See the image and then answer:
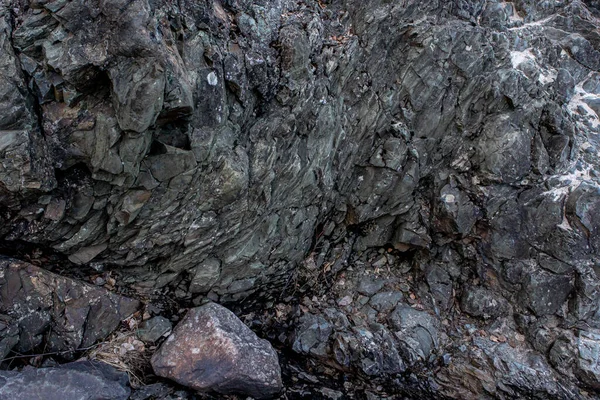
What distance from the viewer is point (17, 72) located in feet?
12.0

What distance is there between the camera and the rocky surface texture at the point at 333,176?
3834 millimetres

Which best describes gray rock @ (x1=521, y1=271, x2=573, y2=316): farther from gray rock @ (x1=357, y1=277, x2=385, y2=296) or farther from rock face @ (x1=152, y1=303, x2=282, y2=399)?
rock face @ (x1=152, y1=303, x2=282, y2=399)

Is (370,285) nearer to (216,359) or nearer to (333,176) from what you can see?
(333,176)

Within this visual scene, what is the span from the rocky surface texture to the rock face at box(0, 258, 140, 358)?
0.03m

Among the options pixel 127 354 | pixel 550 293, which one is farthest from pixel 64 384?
pixel 550 293

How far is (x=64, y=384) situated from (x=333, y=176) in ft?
12.6

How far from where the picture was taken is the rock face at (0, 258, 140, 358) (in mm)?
4301

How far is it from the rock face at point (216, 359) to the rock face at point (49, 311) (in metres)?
0.76

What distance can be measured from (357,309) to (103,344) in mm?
3288

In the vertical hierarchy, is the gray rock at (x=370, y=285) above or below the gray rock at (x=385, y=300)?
above

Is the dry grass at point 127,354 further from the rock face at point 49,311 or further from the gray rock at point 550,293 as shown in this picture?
the gray rock at point 550,293

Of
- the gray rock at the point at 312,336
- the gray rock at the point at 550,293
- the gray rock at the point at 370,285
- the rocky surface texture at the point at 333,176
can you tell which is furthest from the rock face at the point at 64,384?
the gray rock at the point at 550,293

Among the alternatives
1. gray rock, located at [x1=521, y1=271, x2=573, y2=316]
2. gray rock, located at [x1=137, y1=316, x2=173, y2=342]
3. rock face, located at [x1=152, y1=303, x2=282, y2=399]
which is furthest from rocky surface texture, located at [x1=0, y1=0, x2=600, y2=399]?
rock face, located at [x1=152, y1=303, x2=282, y2=399]

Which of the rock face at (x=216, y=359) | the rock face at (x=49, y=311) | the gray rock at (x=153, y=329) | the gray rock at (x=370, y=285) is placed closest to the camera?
the rock face at (x=49, y=311)
